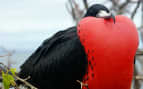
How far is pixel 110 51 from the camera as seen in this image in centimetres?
215

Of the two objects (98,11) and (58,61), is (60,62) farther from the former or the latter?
(98,11)

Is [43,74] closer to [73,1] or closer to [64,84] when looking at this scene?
[64,84]

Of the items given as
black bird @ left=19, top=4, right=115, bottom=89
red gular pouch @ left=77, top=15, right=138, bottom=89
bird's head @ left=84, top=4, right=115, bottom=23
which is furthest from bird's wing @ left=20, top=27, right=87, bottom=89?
bird's head @ left=84, top=4, right=115, bottom=23

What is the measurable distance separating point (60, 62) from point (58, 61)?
27 millimetres

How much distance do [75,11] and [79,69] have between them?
2.37m

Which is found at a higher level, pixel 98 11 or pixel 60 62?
pixel 98 11

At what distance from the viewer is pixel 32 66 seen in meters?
2.67

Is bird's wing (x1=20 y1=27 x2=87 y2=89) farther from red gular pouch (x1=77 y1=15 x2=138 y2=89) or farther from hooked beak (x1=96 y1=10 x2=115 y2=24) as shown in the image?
hooked beak (x1=96 y1=10 x2=115 y2=24)

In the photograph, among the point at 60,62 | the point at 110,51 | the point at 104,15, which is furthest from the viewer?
the point at 60,62

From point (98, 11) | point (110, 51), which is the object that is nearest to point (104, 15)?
point (98, 11)

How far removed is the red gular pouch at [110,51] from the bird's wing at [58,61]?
0.12 m

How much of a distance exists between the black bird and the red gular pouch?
0.32 ft

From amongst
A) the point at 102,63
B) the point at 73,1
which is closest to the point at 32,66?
the point at 102,63

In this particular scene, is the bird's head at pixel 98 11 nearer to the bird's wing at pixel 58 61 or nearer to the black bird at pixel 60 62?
the black bird at pixel 60 62
